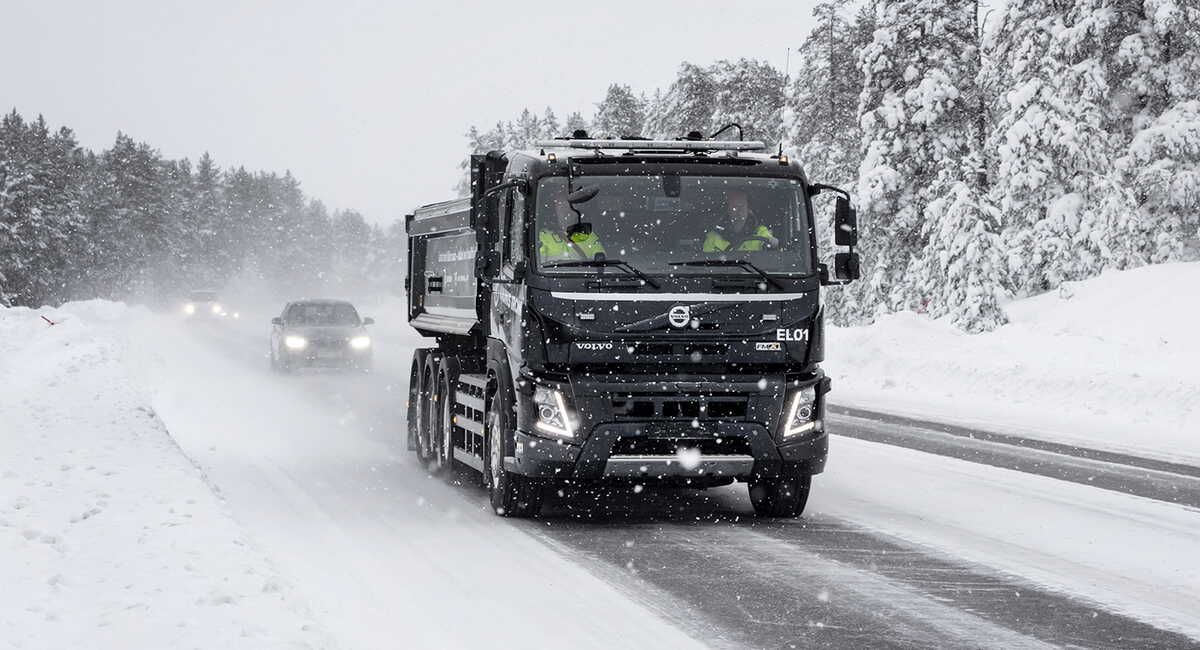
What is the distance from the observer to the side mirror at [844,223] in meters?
10.2

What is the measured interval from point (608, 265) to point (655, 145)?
4.70 ft

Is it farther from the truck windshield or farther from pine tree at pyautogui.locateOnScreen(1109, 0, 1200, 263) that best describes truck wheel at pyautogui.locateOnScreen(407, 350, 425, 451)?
pine tree at pyautogui.locateOnScreen(1109, 0, 1200, 263)

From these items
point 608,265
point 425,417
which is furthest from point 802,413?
point 425,417

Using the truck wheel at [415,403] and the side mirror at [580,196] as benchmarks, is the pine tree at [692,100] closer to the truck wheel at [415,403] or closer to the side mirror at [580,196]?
the truck wheel at [415,403]

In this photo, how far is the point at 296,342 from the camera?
1186 inches

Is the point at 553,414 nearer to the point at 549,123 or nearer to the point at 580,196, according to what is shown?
the point at 580,196

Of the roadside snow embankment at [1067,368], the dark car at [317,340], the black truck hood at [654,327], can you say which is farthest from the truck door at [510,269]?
the dark car at [317,340]

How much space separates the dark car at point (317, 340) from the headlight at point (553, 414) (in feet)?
66.9

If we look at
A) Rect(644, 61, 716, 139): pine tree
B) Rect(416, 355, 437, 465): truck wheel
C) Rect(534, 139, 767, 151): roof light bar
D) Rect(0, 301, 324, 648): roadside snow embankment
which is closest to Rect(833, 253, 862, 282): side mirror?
Rect(534, 139, 767, 151): roof light bar

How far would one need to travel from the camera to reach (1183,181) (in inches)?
1417

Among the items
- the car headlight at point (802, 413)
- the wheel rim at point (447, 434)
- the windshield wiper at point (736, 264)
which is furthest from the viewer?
the wheel rim at point (447, 434)

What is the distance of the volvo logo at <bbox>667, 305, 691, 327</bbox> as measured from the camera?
9.70m

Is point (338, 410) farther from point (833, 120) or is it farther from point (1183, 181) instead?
point (833, 120)

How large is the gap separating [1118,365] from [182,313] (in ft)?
181
